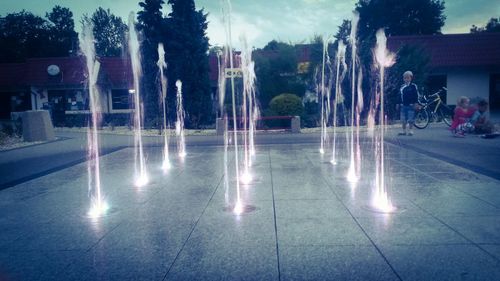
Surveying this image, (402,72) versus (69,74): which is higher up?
(69,74)

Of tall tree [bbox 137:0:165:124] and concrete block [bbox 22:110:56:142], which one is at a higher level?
tall tree [bbox 137:0:165:124]

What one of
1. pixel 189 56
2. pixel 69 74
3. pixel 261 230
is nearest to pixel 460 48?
pixel 189 56

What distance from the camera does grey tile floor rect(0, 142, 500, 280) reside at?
380cm

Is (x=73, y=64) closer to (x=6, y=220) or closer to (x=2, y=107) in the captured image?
(x=2, y=107)

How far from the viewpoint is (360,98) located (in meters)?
21.2

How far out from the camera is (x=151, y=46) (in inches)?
890

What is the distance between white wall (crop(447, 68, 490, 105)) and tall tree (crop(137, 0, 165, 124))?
20.8 m

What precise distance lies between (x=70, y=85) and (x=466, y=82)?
31.2 m

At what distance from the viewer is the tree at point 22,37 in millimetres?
60781

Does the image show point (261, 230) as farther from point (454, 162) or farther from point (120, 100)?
point (120, 100)

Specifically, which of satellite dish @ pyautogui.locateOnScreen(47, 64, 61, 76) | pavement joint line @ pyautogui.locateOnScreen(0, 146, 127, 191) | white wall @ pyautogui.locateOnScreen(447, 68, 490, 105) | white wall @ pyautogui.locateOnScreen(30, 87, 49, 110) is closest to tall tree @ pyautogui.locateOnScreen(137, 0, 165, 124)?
pavement joint line @ pyautogui.locateOnScreen(0, 146, 127, 191)

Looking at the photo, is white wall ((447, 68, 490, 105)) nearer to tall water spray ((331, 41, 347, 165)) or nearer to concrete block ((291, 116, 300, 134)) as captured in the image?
tall water spray ((331, 41, 347, 165))

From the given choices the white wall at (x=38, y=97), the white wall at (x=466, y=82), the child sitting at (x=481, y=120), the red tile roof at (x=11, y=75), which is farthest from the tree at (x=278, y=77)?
the red tile roof at (x=11, y=75)

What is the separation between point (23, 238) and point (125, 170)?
471cm
